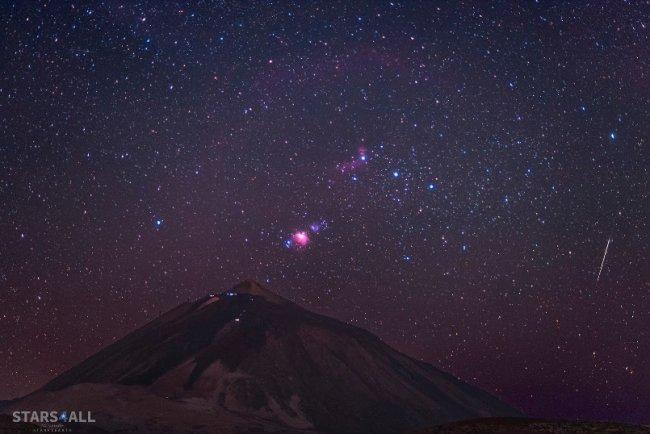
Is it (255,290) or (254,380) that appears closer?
(254,380)

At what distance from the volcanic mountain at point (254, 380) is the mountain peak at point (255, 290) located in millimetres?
688

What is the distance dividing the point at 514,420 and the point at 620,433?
6.52 m

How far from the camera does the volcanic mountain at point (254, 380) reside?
87375 mm

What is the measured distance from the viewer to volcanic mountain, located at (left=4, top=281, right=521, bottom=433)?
8738 cm

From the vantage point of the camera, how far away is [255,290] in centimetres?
17825

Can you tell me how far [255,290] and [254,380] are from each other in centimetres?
6206

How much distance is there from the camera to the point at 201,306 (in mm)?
168875

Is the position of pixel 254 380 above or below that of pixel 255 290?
below

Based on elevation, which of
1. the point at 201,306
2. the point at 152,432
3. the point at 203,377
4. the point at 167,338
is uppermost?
the point at 201,306

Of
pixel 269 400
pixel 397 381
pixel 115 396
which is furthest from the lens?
pixel 397 381

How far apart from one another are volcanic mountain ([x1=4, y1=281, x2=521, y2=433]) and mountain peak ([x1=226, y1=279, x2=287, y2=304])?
69 cm

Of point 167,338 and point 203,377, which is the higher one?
point 167,338

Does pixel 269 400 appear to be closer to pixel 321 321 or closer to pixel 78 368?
pixel 321 321

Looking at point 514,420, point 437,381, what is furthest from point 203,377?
point 514,420
